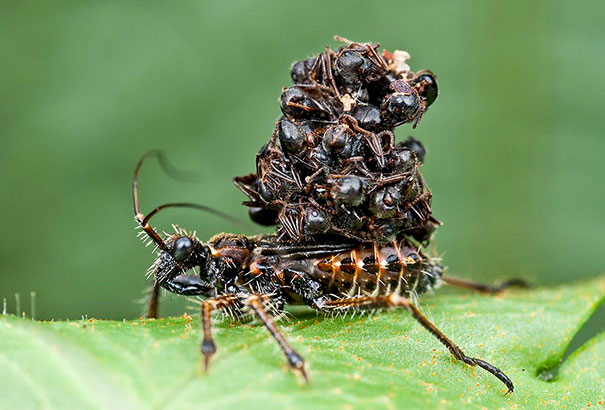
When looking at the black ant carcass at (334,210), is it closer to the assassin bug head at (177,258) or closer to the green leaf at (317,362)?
the assassin bug head at (177,258)

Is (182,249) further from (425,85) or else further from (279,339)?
(425,85)

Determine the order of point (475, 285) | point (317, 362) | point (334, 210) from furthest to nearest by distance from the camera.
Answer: point (475, 285)
point (334, 210)
point (317, 362)

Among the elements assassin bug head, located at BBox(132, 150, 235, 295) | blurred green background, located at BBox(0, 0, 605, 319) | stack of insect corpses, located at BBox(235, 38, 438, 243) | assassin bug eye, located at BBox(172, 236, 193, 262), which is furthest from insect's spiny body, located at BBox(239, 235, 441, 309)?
blurred green background, located at BBox(0, 0, 605, 319)

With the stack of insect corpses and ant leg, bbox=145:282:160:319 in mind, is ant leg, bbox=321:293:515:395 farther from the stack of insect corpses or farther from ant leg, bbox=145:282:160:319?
ant leg, bbox=145:282:160:319

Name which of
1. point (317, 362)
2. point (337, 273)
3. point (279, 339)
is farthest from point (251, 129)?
point (317, 362)

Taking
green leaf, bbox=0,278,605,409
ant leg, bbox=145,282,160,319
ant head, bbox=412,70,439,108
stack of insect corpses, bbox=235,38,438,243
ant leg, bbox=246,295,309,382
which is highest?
ant head, bbox=412,70,439,108

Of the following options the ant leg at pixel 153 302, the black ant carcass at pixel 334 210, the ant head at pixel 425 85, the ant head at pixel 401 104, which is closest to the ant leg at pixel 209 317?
the black ant carcass at pixel 334 210
